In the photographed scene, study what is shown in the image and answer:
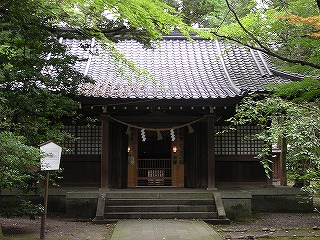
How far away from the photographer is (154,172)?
15.2 metres

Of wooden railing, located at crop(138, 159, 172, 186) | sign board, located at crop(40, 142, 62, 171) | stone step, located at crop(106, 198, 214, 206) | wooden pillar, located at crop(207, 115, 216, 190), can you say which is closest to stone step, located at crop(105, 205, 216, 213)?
stone step, located at crop(106, 198, 214, 206)

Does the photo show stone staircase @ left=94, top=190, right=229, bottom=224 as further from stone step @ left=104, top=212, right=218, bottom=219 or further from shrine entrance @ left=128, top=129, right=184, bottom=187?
shrine entrance @ left=128, top=129, right=184, bottom=187

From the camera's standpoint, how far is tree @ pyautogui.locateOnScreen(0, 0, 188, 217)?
263 inches

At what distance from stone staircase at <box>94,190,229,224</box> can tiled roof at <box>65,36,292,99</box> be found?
10.4 ft

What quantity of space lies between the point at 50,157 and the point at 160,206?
463 cm

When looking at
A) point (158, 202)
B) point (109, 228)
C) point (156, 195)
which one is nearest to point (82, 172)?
point (156, 195)

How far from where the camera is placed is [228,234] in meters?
9.62

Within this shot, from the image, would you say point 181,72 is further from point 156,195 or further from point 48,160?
point 48,160

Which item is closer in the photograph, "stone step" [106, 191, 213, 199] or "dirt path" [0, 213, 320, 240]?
"dirt path" [0, 213, 320, 240]

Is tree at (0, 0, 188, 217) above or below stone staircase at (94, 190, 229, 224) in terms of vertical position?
above

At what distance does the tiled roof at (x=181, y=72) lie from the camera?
499 inches

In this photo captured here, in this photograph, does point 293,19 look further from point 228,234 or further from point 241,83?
point 228,234

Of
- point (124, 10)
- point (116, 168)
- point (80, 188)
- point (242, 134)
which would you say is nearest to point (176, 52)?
point (242, 134)

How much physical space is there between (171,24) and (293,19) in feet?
14.0
